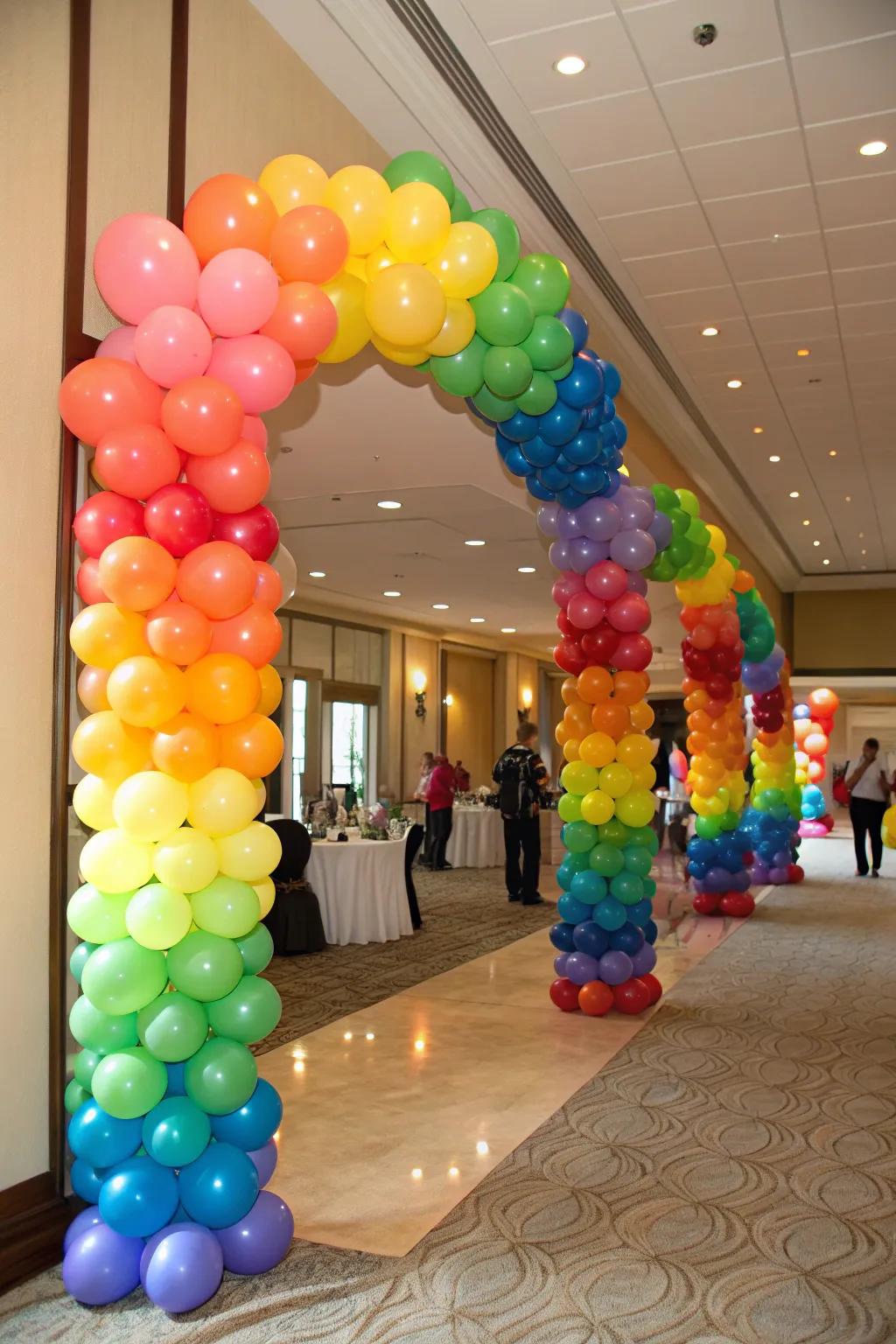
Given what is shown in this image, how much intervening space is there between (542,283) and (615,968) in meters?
3.79

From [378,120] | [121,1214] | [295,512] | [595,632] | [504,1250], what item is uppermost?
[378,120]

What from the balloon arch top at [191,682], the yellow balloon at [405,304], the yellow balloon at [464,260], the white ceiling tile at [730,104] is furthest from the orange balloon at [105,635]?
the white ceiling tile at [730,104]

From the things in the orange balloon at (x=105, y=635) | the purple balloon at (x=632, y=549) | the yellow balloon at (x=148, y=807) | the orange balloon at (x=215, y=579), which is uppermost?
the purple balloon at (x=632, y=549)

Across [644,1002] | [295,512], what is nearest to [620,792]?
[644,1002]

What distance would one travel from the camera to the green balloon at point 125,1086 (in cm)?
289

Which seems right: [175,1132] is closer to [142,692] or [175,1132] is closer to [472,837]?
[142,692]

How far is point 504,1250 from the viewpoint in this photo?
3.34 metres

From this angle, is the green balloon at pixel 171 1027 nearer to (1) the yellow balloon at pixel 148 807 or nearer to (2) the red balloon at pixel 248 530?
(1) the yellow balloon at pixel 148 807

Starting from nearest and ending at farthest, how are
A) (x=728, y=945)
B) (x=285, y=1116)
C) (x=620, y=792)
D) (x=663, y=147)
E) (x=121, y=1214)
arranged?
(x=121, y=1214), (x=285, y=1116), (x=663, y=147), (x=620, y=792), (x=728, y=945)

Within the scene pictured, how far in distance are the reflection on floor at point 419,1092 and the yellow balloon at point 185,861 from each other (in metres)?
1.29

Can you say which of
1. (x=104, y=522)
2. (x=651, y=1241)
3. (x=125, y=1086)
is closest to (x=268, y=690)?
(x=104, y=522)

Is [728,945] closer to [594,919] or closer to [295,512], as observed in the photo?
[594,919]

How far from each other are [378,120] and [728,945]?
642cm

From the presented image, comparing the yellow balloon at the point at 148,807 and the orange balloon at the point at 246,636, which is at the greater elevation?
the orange balloon at the point at 246,636
